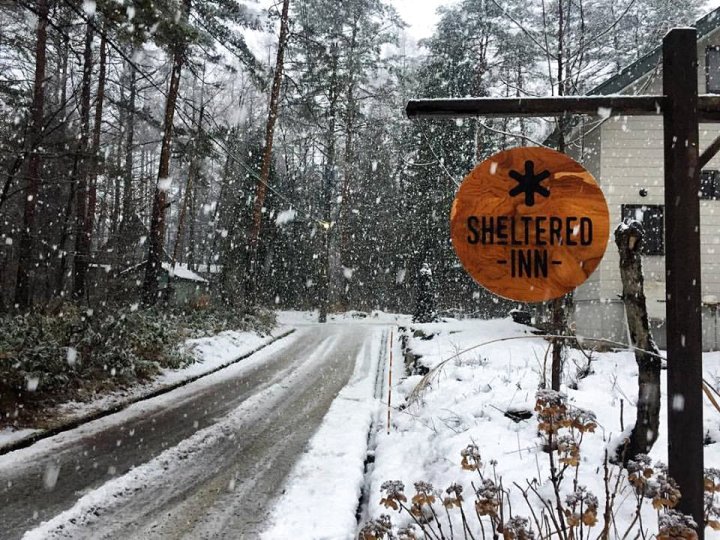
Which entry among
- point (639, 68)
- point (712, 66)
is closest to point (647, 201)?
point (639, 68)

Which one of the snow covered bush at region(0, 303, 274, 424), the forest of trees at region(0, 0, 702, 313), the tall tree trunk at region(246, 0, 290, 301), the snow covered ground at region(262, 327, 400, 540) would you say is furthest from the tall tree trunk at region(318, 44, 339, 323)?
the snow covered ground at region(262, 327, 400, 540)

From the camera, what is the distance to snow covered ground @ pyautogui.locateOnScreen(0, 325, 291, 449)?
7.06 m

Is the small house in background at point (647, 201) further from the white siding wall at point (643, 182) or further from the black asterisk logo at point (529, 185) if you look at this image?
the black asterisk logo at point (529, 185)

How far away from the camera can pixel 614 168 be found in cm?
1259

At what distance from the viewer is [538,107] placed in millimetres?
2596

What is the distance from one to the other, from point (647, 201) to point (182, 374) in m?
12.1

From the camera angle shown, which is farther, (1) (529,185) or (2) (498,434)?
(2) (498,434)

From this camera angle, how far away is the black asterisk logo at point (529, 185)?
241 cm

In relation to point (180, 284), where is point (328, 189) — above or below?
above

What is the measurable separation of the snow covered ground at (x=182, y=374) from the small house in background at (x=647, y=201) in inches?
372

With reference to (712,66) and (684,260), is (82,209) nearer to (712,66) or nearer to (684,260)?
(684,260)

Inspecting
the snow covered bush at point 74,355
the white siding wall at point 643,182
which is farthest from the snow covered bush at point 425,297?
the snow covered bush at point 74,355

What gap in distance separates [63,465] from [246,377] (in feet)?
18.9

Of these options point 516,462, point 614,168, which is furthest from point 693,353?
point 614,168
